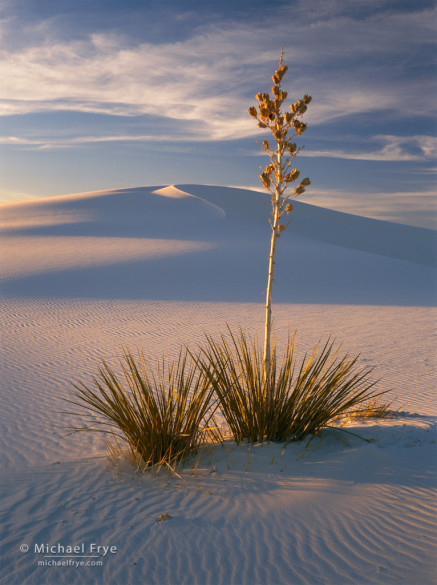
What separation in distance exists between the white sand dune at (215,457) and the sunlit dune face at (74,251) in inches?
9.0

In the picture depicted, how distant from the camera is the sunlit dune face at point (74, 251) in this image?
64.9 feet

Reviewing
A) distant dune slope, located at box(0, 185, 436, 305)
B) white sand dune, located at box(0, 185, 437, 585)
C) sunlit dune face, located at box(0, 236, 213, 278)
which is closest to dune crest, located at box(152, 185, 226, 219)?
distant dune slope, located at box(0, 185, 436, 305)

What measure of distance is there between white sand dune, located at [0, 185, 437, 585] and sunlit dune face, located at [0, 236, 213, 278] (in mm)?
229

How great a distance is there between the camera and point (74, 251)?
2228cm

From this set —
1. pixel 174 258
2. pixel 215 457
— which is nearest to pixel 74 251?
pixel 174 258

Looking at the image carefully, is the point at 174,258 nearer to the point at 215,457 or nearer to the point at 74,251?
the point at 74,251

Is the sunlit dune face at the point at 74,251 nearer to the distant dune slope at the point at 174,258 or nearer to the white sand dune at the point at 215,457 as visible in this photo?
the distant dune slope at the point at 174,258

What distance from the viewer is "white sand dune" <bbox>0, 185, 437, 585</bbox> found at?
2.61m

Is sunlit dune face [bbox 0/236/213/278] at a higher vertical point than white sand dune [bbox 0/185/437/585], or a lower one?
higher

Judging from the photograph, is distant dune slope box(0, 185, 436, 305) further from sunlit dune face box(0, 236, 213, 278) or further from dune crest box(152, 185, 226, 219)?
dune crest box(152, 185, 226, 219)

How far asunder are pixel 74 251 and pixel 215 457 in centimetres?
2001

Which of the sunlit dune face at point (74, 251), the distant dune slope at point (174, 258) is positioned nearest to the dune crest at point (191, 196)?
the distant dune slope at point (174, 258)

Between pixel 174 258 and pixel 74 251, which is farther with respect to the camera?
pixel 74 251

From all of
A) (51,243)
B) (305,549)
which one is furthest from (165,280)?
(305,549)
